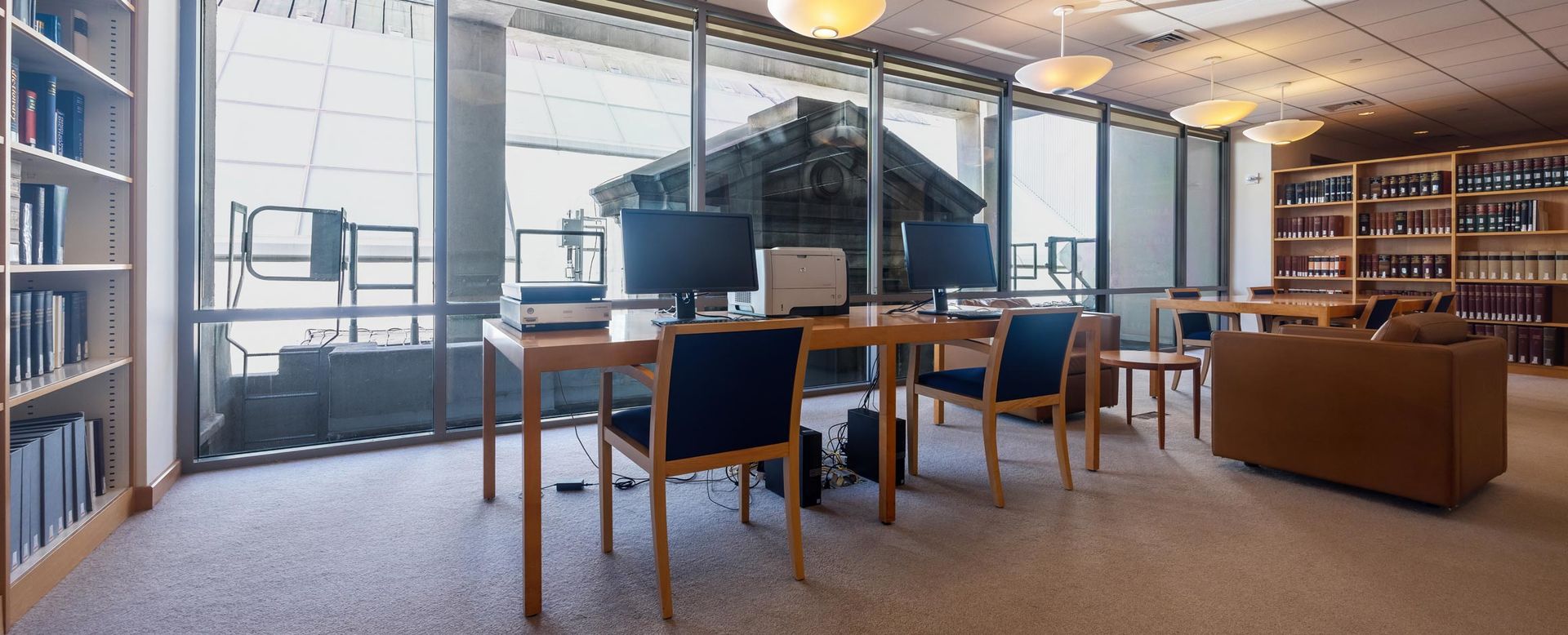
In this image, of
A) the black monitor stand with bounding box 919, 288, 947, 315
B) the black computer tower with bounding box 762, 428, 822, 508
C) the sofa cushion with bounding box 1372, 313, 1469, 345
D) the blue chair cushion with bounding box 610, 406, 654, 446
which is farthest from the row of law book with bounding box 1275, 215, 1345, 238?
the blue chair cushion with bounding box 610, 406, 654, 446

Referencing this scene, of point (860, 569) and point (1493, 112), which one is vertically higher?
point (1493, 112)

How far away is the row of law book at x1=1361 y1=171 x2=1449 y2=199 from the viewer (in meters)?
6.64

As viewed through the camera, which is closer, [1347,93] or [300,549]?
[300,549]

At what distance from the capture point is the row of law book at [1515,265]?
6027 millimetres

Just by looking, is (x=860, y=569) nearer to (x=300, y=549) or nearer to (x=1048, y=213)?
(x=300, y=549)

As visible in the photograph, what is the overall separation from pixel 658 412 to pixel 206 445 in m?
2.73

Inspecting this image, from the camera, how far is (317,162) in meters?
3.60

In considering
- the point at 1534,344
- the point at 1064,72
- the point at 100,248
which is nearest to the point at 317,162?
the point at 100,248

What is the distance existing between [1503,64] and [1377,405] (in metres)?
4.77

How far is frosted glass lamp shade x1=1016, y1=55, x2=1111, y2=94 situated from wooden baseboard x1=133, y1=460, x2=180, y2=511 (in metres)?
4.51

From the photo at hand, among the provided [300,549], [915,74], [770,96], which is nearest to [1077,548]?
[300,549]

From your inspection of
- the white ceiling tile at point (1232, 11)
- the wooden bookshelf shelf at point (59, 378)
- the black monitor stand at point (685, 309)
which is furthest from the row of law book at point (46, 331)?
the white ceiling tile at point (1232, 11)

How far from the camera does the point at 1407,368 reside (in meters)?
2.68

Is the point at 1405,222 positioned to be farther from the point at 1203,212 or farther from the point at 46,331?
the point at 46,331
